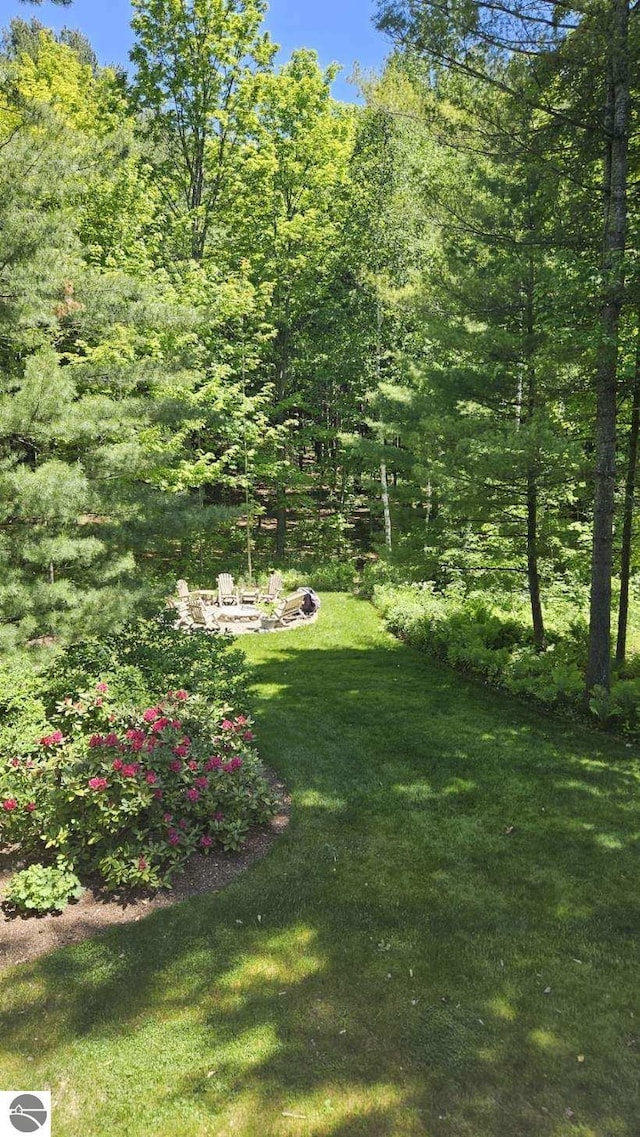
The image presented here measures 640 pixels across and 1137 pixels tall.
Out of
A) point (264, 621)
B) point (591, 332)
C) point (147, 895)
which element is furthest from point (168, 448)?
point (147, 895)

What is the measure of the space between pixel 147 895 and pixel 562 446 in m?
6.82

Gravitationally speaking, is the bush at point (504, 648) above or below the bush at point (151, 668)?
below

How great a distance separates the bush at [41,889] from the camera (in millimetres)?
4711

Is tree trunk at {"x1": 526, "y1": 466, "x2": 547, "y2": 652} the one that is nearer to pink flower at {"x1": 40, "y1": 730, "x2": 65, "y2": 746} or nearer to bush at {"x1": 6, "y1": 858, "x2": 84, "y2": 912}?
pink flower at {"x1": 40, "y1": 730, "x2": 65, "y2": 746}

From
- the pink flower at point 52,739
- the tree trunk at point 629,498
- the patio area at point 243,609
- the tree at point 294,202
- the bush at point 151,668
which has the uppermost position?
the tree at point 294,202

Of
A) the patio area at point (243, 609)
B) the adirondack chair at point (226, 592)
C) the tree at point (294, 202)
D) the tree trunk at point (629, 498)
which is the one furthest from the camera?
the tree at point (294, 202)

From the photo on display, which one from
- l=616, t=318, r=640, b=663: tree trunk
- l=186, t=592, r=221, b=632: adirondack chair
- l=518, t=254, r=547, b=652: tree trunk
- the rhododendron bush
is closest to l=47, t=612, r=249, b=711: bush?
the rhododendron bush

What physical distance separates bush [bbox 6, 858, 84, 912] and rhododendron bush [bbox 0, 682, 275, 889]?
0.20 meters

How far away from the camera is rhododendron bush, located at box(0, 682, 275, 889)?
16.7 ft

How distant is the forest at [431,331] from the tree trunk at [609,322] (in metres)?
0.03

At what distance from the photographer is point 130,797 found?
17.1 ft

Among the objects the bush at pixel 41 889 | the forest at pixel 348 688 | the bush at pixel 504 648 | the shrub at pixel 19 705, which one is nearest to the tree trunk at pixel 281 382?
the forest at pixel 348 688

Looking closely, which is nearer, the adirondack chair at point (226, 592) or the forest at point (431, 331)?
the forest at point (431, 331)

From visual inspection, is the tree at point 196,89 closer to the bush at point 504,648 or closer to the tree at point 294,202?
the tree at point 294,202
